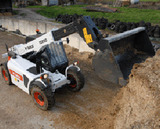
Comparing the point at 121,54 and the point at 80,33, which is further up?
the point at 80,33

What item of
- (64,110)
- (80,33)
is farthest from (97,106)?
(80,33)

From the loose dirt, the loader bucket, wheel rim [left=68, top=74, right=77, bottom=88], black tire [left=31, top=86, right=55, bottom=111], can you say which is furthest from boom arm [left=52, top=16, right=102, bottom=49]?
black tire [left=31, top=86, right=55, bottom=111]

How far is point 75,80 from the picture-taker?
574 centimetres

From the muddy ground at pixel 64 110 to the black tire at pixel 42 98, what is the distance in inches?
7.3

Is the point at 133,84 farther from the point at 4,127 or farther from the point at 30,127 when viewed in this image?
the point at 4,127

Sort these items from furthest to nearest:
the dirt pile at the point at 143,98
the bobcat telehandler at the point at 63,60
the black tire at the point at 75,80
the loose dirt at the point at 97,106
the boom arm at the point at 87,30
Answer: the black tire at the point at 75,80
the bobcat telehandler at the point at 63,60
the boom arm at the point at 87,30
the loose dirt at the point at 97,106
the dirt pile at the point at 143,98

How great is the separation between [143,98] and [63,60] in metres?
3.16

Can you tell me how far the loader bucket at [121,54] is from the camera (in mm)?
4617

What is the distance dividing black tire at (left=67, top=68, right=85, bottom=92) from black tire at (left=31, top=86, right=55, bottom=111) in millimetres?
1103

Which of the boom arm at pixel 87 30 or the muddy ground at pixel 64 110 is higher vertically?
the boom arm at pixel 87 30

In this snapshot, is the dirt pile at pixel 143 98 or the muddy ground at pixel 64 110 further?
the muddy ground at pixel 64 110

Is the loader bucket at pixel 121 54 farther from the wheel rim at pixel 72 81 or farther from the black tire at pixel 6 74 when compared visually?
the black tire at pixel 6 74

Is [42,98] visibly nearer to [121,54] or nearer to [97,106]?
[97,106]

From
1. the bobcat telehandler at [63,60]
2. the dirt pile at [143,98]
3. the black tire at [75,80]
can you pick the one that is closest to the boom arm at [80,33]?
the bobcat telehandler at [63,60]
